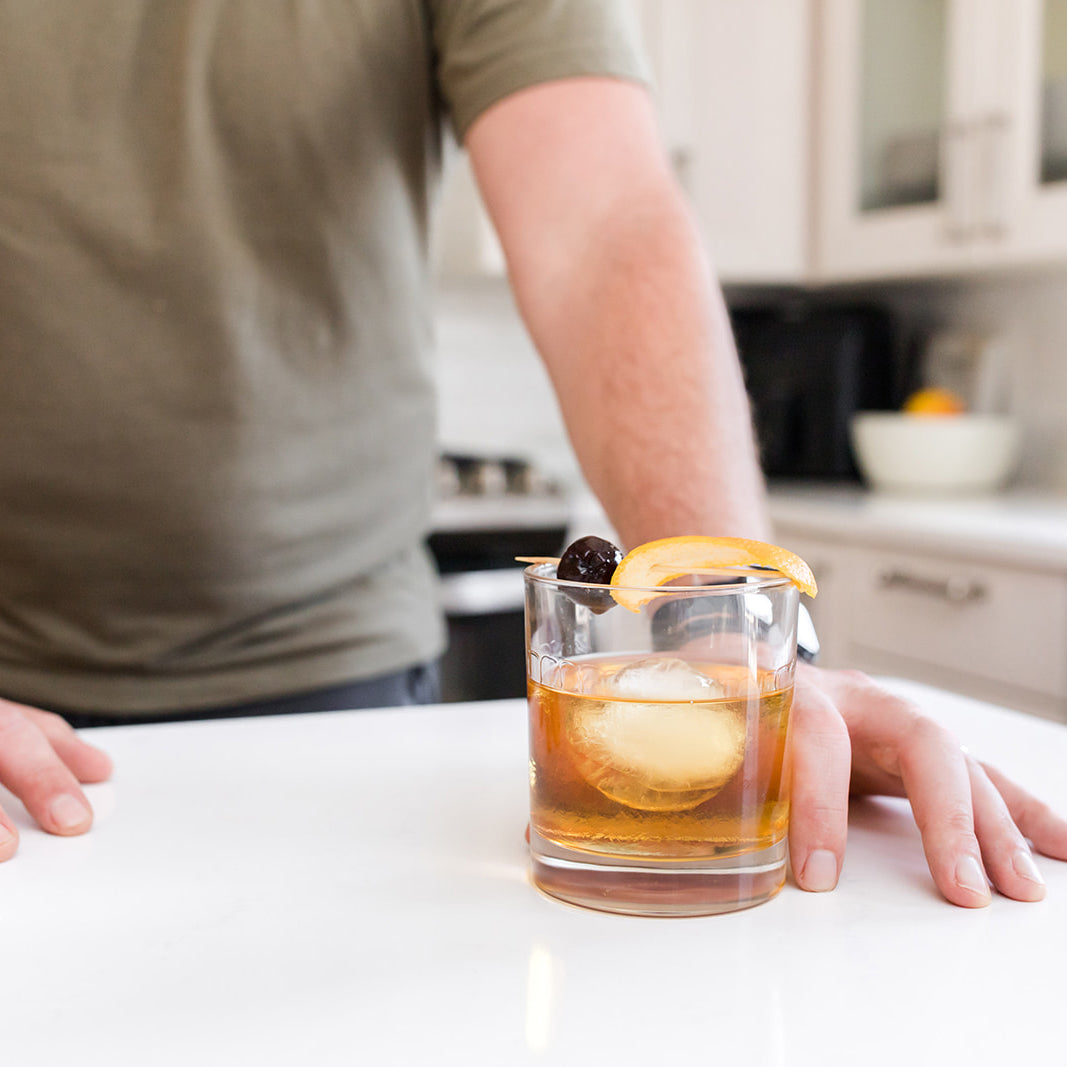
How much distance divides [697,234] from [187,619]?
0.55 metres

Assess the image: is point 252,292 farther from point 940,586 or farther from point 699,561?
point 940,586

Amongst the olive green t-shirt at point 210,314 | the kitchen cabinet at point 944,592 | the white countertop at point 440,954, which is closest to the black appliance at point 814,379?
the kitchen cabinet at point 944,592

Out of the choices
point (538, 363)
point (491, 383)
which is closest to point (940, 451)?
point (538, 363)

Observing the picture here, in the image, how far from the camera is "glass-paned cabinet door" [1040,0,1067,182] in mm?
2305

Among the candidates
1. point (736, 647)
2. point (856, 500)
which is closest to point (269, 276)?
point (736, 647)

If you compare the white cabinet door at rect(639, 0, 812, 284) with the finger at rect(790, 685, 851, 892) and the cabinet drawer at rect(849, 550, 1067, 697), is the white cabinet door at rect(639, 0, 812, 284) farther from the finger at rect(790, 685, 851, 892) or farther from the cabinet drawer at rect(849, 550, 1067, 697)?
the finger at rect(790, 685, 851, 892)

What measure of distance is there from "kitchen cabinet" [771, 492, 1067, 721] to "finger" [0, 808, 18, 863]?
65.8 inches

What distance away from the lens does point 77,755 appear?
662 millimetres

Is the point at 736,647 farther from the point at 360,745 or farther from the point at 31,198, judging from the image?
the point at 31,198

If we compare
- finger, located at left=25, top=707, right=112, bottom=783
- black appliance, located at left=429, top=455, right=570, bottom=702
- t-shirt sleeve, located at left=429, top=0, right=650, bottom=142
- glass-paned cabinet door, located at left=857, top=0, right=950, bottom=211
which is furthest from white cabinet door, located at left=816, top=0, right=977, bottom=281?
finger, located at left=25, top=707, right=112, bottom=783

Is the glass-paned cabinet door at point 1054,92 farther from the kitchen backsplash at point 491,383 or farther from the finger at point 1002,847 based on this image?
the finger at point 1002,847

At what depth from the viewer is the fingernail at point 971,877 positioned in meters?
0.49

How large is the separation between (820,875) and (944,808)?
0.06 meters

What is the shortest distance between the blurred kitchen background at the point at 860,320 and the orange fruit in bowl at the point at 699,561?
5.22ft
